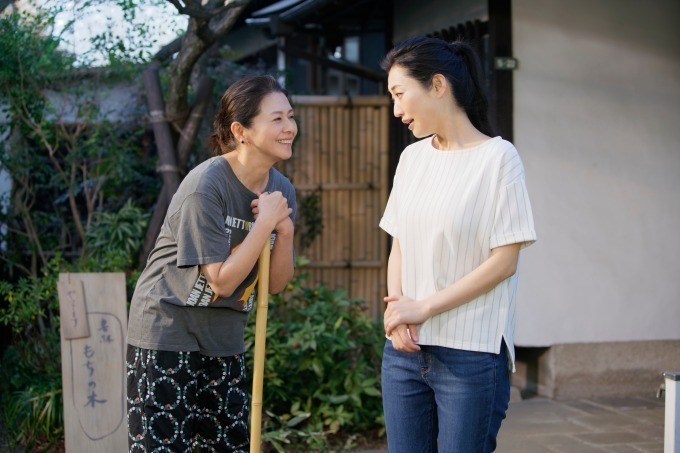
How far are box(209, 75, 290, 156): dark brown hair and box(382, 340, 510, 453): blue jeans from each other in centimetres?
98

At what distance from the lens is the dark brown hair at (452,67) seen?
2.64 meters

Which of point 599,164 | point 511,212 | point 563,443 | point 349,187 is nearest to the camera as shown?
point 511,212

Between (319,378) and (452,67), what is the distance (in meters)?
3.13

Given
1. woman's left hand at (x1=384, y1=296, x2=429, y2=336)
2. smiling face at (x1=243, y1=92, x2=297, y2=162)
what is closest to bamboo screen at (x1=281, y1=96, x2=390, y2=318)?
smiling face at (x1=243, y1=92, x2=297, y2=162)

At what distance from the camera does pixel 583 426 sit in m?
5.35

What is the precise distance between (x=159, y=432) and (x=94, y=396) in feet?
5.91

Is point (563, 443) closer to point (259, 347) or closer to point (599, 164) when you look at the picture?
point (599, 164)

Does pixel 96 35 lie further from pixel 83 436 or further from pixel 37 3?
pixel 83 436

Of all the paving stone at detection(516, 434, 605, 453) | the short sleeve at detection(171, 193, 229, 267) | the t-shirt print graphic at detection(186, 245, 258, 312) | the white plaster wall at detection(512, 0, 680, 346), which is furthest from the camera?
the white plaster wall at detection(512, 0, 680, 346)

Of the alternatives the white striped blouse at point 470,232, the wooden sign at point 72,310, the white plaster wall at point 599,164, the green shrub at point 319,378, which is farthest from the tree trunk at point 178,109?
the white striped blouse at point 470,232

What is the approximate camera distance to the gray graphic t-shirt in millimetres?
2842

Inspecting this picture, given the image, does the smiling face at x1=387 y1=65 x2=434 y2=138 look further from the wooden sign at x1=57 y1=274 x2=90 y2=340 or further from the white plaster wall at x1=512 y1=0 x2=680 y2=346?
the white plaster wall at x1=512 y1=0 x2=680 y2=346

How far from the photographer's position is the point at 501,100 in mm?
5996

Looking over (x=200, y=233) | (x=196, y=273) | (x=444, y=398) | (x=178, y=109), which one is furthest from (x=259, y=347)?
(x=178, y=109)
